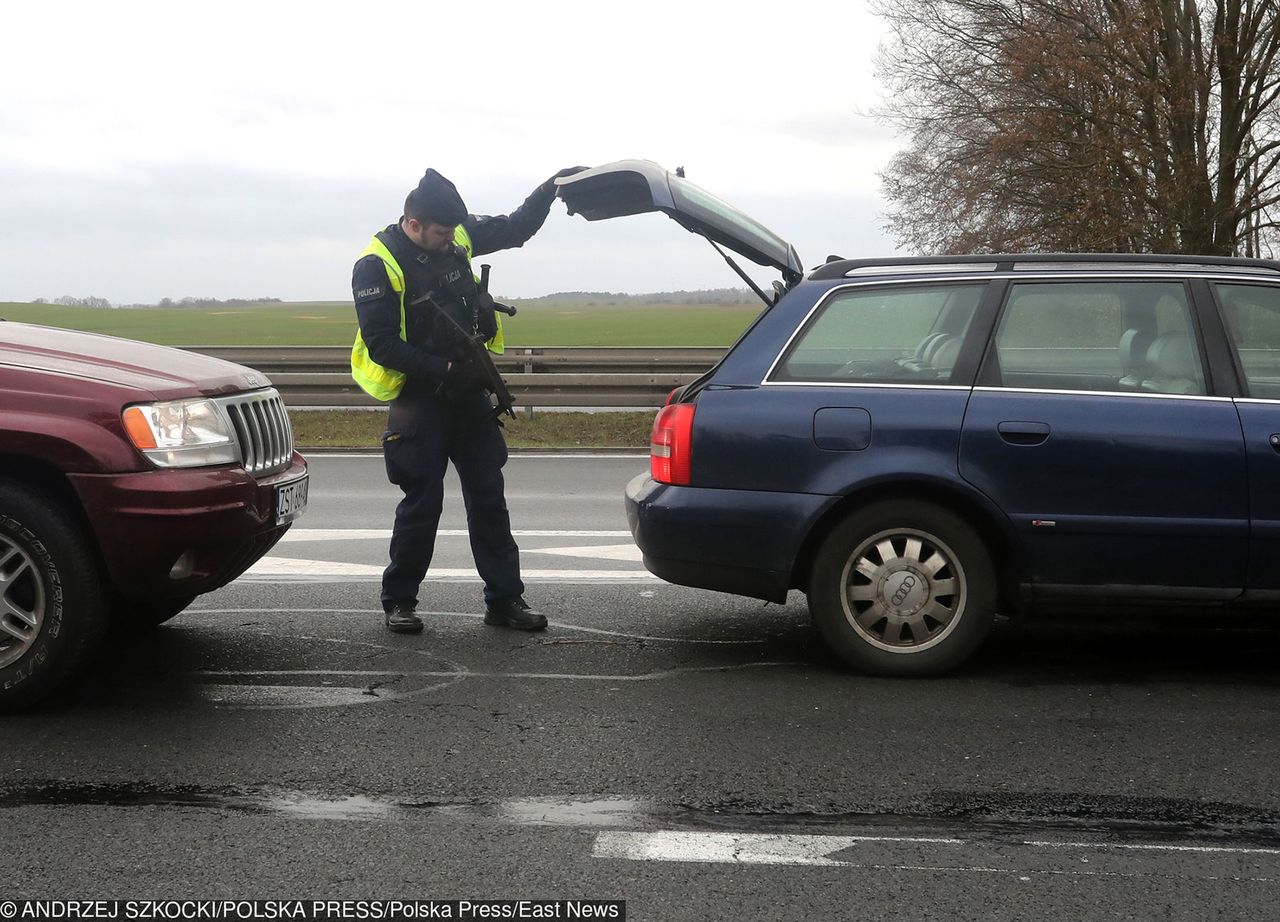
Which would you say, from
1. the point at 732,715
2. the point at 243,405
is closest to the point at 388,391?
the point at 243,405

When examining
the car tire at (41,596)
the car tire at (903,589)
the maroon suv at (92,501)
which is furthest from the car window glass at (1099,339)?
the car tire at (41,596)

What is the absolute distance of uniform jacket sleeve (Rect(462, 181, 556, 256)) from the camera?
21.1 feet

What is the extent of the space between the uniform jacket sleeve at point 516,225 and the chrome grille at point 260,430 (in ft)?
4.06

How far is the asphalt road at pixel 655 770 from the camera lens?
3438mm

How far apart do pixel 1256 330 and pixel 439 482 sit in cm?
337

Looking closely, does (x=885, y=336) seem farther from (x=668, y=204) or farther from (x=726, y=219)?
(x=668, y=204)

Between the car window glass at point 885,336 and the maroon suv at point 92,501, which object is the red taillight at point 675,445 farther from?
the maroon suv at point 92,501

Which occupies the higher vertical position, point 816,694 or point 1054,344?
point 1054,344

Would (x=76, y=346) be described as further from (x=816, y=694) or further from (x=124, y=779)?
(x=816, y=694)

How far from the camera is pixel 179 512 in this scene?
4.87 meters

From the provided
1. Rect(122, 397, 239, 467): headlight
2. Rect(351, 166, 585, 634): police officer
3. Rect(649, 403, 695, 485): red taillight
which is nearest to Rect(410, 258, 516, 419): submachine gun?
Rect(351, 166, 585, 634): police officer

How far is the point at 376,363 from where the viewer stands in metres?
6.02

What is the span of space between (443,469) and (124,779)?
2.34 m

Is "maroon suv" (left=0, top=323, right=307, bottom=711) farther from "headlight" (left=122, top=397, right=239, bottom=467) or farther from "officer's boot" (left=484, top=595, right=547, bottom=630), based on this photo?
"officer's boot" (left=484, top=595, right=547, bottom=630)
